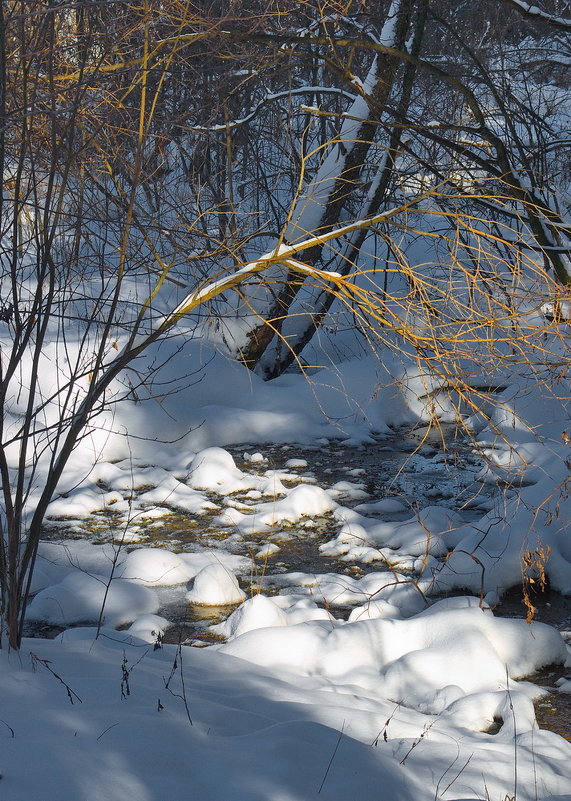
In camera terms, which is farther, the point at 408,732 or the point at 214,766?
the point at 408,732

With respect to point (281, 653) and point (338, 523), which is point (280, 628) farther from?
point (338, 523)

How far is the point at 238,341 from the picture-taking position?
7680 mm

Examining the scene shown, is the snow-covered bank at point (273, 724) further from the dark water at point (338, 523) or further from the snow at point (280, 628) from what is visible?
the dark water at point (338, 523)

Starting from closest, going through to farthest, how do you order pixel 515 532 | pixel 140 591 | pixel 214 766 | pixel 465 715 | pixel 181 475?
pixel 214 766
pixel 465 715
pixel 140 591
pixel 515 532
pixel 181 475

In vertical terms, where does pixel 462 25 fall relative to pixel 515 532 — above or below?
above

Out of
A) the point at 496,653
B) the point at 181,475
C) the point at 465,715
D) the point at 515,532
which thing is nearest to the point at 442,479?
the point at 515,532

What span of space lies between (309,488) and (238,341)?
282cm

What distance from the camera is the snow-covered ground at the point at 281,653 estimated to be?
2.00 meters

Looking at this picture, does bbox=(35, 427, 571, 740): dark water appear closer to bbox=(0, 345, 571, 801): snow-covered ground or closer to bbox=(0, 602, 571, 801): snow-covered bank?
bbox=(0, 345, 571, 801): snow-covered ground

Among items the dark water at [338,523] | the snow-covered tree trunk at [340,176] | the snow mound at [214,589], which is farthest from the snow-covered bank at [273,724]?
the snow-covered tree trunk at [340,176]

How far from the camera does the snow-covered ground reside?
1997 millimetres

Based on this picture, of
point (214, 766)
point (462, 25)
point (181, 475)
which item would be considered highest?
point (462, 25)

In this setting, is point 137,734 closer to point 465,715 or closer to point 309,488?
point 465,715

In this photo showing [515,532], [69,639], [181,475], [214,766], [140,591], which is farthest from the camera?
[181,475]
